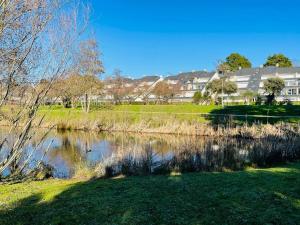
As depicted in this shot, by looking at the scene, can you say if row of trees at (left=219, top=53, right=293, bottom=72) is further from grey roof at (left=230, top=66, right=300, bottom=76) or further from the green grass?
the green grass

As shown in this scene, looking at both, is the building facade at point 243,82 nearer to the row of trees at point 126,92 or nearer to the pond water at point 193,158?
the row of trees at point 126,92

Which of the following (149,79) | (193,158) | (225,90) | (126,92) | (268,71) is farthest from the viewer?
(149,79)

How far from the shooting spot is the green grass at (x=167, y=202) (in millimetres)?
5264

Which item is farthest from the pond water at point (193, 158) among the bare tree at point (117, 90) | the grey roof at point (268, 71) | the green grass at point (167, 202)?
the grey roof at point (268, 71)

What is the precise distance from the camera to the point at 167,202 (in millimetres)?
6055

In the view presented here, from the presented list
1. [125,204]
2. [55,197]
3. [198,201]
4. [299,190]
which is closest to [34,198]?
[55,197]

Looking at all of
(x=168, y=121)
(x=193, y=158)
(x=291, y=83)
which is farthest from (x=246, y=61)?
(x=193, y=158)

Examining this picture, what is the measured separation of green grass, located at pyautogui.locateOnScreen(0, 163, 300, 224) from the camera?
5.26 m

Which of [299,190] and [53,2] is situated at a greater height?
[53,2]

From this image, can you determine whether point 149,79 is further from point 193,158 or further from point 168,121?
point 193,158

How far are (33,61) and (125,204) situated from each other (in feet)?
14.7

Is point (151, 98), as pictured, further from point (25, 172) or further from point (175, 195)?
point (175, 195)

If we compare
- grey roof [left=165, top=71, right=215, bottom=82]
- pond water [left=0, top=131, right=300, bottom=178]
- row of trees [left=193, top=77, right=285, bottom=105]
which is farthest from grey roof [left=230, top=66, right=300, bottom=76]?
pond water [left=0, top=131, right=300, bottom=178]

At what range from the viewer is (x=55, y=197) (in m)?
7.01
